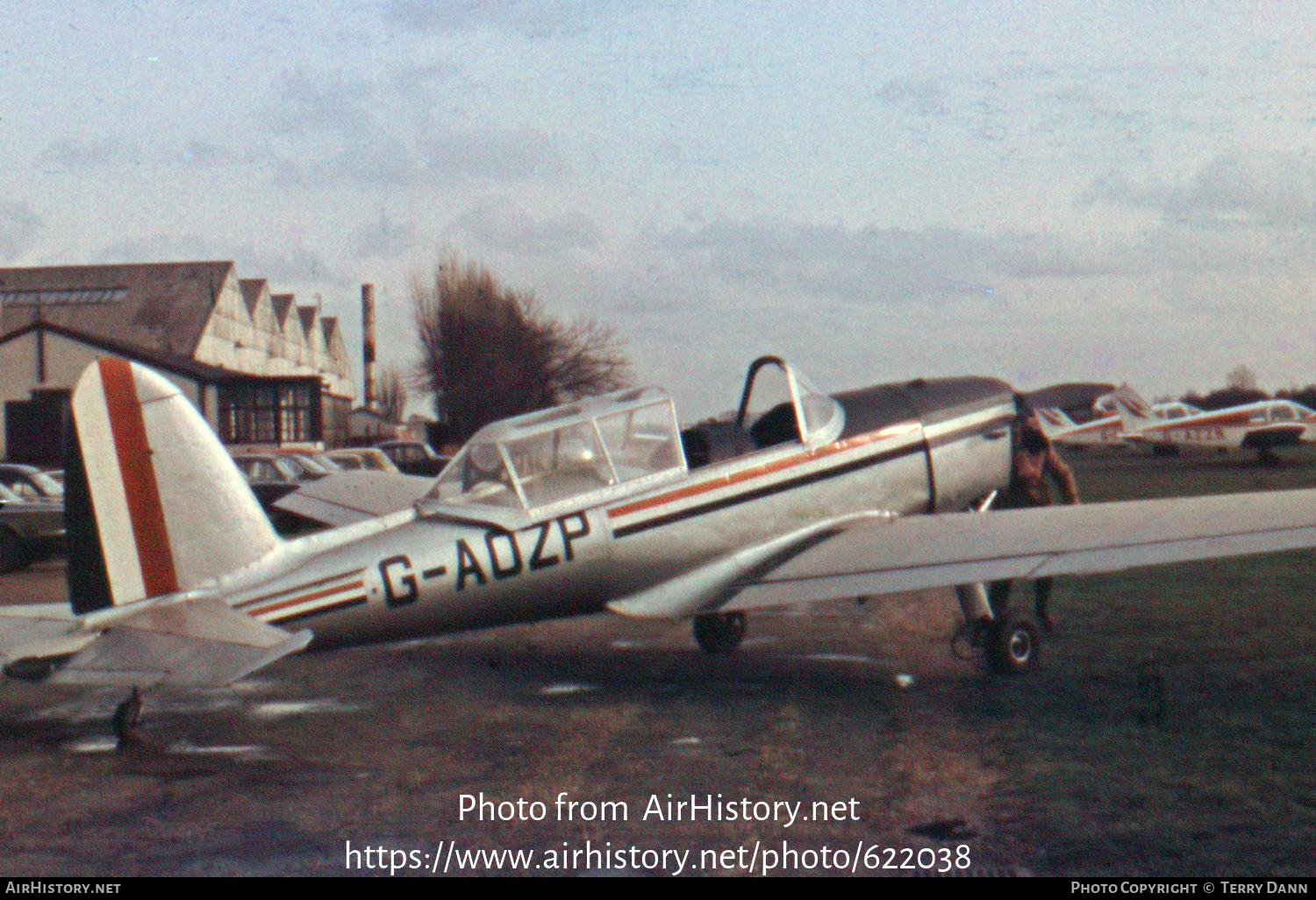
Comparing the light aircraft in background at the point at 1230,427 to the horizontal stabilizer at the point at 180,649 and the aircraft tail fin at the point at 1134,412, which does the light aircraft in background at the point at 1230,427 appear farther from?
the horizontal stabilizer at the point at 180,649

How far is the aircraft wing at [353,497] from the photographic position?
905 centimetres

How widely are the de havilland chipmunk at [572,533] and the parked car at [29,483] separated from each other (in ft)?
34.0

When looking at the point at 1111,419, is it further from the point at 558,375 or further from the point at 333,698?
the point at 333,698

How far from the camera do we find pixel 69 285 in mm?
53625

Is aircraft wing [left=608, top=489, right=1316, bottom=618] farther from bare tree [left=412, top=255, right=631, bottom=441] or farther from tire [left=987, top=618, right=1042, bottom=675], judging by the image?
bare tree [left=412, top=255, right=631, bottom=441]

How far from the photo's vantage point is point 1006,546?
6.52m

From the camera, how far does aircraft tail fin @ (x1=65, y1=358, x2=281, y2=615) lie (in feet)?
18.8

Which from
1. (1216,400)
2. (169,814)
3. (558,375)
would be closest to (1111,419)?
(558,375)

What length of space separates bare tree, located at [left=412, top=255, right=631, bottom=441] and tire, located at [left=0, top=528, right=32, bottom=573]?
125 ft

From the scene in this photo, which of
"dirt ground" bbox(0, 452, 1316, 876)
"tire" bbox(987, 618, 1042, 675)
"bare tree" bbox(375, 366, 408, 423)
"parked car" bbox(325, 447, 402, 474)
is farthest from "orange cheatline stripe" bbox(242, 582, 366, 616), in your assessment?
"bare tree" bbox(375, 366, 408, 423)

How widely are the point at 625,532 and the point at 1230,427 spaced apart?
3571 cm

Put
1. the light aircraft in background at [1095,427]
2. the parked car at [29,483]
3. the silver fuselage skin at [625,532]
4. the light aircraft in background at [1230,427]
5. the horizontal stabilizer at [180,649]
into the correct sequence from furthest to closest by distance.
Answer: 1. the light aircraft in background at [1095,427]
2. the light aircraft in background at [1230,427]
3. the parked car at [29,483]
4. the silver fuselage skin at [625,532]
5. the horizontal stabilizer at [180,649]

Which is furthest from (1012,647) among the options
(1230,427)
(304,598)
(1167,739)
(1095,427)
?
(1095,427)

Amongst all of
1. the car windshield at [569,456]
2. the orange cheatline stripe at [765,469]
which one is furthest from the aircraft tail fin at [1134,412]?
the car windshield at [569,456]
